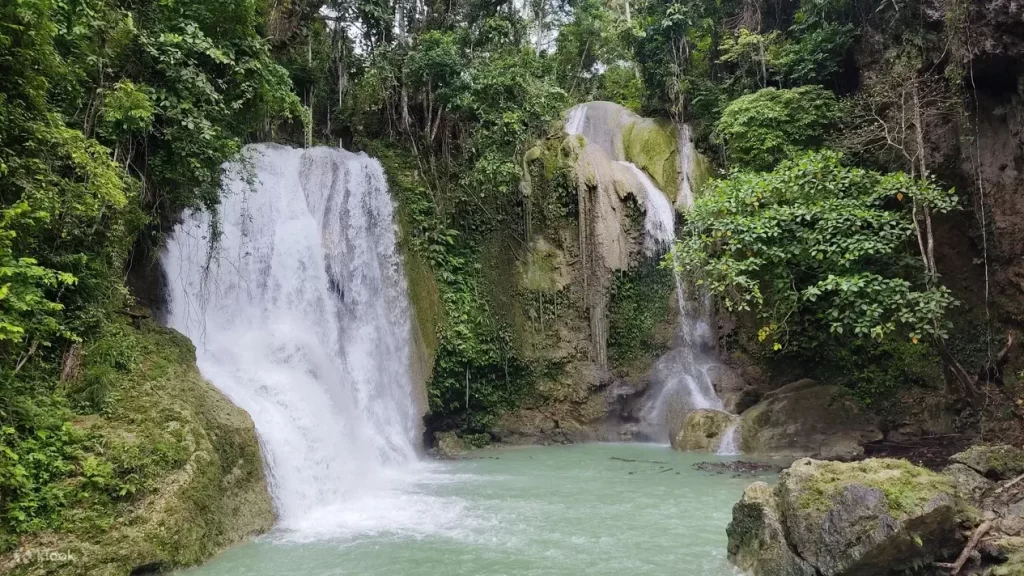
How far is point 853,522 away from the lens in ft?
16.7

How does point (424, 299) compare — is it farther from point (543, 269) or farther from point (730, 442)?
point (730, 442)

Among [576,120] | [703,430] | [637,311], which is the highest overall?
[576,120]

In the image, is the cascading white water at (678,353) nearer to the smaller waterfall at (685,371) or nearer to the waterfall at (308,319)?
the smaller waterfall at (685,371)

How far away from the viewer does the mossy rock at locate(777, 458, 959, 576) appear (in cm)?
501

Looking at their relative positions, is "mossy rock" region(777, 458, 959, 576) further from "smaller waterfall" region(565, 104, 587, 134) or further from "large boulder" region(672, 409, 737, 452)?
"smaller waterfall" region(565, 104, 587, 134)

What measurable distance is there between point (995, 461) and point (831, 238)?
3.61 metres

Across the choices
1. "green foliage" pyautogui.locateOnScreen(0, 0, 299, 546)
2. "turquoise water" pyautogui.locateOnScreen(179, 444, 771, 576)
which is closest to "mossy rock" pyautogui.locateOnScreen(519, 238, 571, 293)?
"turquoise water" pyautogui.locateOnScreen(179, 444, 771, 576)

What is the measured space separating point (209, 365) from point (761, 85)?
14897mm

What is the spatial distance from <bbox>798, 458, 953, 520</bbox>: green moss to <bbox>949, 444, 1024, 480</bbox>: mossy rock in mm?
1791

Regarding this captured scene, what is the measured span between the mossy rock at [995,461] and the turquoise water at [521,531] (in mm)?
2633

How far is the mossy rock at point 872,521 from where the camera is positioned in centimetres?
501

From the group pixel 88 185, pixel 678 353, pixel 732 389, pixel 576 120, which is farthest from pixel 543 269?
pixel 88 185

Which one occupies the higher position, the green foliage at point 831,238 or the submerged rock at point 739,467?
the green foliage at point 831,238

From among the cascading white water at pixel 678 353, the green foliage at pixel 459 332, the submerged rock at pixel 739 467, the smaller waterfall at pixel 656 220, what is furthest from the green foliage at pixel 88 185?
the cascading white water at pixel 678 353
